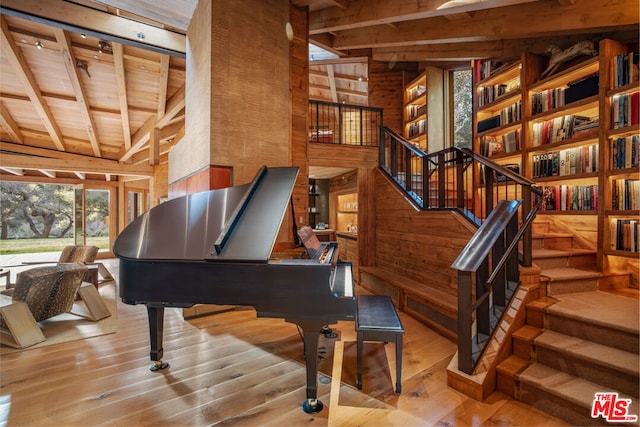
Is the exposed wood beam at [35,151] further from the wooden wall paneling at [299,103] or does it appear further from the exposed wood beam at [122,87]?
the wooden wall paneling at [299,103]

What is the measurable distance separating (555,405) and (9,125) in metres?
10.00

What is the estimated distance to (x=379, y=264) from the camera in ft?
16.4

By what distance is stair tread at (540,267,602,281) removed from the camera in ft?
8.36

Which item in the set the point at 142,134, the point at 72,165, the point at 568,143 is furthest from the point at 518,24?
the point at 72,165

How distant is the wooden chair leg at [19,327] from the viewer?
114 inches

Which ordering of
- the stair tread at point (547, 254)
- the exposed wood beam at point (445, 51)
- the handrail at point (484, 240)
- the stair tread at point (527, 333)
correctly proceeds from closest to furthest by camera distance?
the handrail at point (484, 240), the stair tread at point (527, 333), the stair tread at point (547, 254), the exposed wood beam at point (445, 51)

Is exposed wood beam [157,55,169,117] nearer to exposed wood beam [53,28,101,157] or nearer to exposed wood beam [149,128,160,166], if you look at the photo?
exposed wood beam [149,128,160,166]

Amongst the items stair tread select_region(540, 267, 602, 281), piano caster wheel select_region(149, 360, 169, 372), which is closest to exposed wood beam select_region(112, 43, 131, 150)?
piano caster wheel select_region(149, 360, 169, 372)

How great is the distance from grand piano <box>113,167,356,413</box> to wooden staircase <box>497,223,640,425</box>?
1.35 metres

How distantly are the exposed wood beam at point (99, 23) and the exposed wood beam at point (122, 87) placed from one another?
735 millimetres

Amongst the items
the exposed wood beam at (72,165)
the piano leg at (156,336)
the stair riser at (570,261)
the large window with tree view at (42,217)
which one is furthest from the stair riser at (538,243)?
the large window with tree view at (42,217)

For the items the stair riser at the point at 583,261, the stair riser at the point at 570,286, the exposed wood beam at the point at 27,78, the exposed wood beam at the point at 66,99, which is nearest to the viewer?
the stair riser at the point at 570,286

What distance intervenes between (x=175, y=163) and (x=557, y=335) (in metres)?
5.42

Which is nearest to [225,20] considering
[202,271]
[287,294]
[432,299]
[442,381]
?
[202,271]
